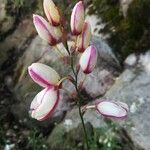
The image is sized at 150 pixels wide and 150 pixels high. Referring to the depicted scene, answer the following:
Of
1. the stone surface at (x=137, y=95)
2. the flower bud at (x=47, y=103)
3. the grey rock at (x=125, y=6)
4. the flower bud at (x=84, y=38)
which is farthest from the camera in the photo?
the grey rock at (x=125, y=6)

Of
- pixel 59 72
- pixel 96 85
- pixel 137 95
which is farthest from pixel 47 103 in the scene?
pixel 59 72

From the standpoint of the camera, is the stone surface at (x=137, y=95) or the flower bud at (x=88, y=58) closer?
Result: the flower bud at (x=88, y=58)

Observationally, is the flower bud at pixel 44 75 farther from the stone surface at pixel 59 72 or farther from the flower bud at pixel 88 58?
the stone surface at pixel 59 72

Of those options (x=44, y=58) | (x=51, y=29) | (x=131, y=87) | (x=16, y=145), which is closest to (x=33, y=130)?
(x=16, y=145)

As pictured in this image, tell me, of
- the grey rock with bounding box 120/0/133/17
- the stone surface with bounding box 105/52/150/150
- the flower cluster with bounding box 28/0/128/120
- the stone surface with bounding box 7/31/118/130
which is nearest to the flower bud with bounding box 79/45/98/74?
the flower cluster with bounding box 28/0/128/120

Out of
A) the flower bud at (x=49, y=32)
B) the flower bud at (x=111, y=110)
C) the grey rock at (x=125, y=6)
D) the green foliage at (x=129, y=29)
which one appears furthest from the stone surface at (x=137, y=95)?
the flower bud at (x=49, y=32)

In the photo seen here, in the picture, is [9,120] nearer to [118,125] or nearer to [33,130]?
[33,130]

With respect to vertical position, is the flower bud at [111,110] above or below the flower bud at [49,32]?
below
